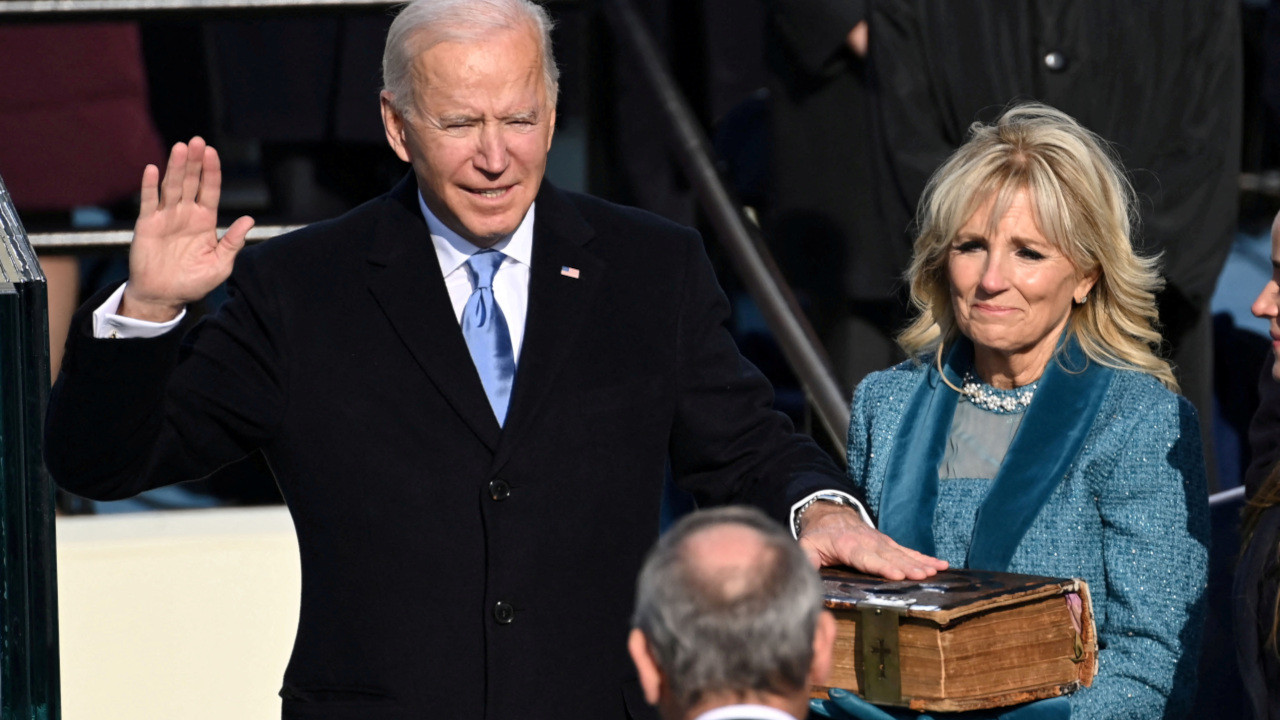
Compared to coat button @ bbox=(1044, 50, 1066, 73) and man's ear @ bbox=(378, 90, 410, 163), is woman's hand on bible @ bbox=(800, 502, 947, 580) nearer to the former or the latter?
man's ear @ bbox=(378, 90, 410, 163)

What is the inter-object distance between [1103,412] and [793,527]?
552 mm

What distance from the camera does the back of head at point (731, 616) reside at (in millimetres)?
1737

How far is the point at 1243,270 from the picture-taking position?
5602mm

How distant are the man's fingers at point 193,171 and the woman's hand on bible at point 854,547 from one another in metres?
1.05

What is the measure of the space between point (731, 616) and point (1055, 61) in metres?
2.62

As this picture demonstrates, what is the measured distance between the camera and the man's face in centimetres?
251

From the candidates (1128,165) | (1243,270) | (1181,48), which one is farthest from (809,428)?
(1243,270)

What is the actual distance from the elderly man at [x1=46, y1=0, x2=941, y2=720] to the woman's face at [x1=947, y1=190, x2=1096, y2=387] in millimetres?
467

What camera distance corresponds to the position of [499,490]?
2482mm

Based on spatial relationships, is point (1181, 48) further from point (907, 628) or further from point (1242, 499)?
point (907, 628)

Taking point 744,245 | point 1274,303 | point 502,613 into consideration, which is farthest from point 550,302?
point 744,245

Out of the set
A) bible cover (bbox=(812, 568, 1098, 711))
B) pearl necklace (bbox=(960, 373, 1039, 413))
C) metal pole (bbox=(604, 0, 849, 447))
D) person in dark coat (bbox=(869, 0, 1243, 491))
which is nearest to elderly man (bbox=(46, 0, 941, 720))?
bible cover (bbox=(812, 568, 1098, 711))

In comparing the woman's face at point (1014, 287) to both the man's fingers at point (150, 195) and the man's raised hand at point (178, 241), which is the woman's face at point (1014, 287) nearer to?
the man's raised hand at point (178, 241)

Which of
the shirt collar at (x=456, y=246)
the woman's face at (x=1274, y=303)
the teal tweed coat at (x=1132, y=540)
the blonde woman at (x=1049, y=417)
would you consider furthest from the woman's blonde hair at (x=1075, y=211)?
the shirt collar at (x=456, y=246)
